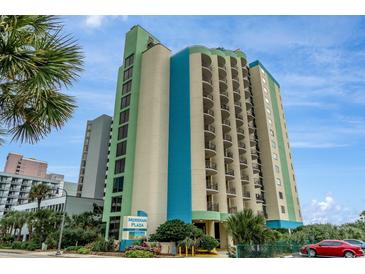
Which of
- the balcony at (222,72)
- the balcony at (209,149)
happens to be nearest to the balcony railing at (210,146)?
the balcony at (209,149)

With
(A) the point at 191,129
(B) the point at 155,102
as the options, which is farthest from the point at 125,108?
(A) the point at 191,129

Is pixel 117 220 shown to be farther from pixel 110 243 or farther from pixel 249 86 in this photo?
pixel 249 86

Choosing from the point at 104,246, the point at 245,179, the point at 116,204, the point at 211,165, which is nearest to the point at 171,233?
the point at 104,246

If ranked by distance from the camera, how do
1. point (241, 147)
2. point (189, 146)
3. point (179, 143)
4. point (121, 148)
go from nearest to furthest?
point (189, 146), point (179, 143), point (121, 148), point (241, 147)

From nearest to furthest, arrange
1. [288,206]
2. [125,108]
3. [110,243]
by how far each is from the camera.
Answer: [110,243] → [125,108] → [288,206]

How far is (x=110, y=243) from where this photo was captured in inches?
1228

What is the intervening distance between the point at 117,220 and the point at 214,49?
1225 inches

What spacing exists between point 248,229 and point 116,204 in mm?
21285

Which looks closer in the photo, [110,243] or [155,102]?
[110,243]

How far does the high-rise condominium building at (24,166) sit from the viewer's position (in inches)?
5030

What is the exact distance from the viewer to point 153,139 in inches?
1417

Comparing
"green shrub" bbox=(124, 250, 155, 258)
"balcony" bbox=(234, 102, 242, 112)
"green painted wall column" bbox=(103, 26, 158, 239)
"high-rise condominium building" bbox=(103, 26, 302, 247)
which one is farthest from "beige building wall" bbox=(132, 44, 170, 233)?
"balcony" bbox=(234, 102, 242, 112)

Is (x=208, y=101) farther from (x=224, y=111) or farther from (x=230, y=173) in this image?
(x=230, y=173)

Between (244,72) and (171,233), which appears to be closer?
(171,233)
